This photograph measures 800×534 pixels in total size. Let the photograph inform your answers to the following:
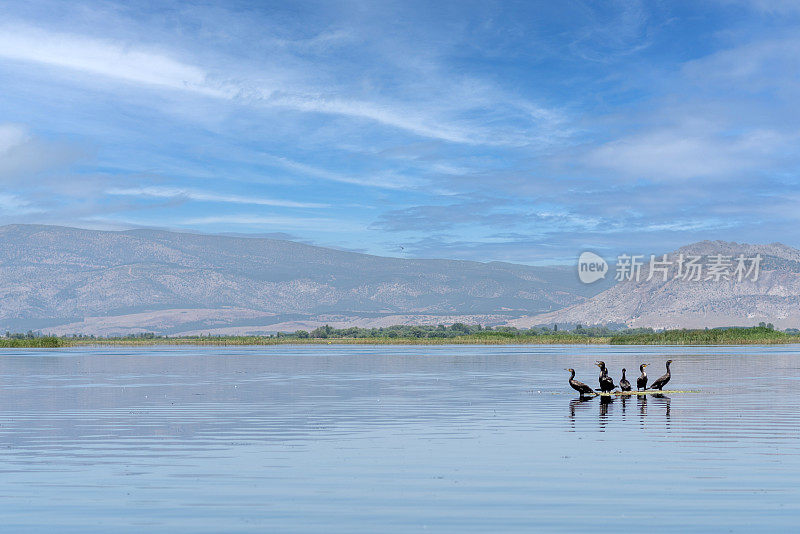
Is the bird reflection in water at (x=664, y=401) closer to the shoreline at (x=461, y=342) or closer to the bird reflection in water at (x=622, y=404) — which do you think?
the bird reflection in water at (x=622, y=404)

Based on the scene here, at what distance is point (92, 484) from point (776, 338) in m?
149

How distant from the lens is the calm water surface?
55.8ft

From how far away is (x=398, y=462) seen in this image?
23.0 meters

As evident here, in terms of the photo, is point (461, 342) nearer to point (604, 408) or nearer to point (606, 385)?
point (606, 385)

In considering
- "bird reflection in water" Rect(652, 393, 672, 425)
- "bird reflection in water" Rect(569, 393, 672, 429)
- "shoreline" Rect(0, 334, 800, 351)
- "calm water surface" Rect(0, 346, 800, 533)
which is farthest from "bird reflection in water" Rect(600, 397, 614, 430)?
"shoreline" Rect(0, 334, 800, 351)

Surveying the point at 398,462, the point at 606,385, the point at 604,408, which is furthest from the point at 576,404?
the point at 398,462

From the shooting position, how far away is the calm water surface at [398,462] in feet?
55.8

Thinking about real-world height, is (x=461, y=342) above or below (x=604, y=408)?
above

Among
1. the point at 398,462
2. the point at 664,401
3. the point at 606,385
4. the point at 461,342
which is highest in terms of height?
the point at 461,342

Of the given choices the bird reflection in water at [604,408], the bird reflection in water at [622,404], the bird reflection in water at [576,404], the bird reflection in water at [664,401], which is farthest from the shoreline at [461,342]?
the bird reflection in water at [576,404]

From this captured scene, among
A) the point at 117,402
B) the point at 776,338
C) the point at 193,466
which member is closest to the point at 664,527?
the point at 193,466

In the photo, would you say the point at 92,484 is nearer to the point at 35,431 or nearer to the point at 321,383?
the point at 35,431

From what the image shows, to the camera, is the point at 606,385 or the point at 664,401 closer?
the point at 664,401

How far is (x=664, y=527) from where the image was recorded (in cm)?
1609
